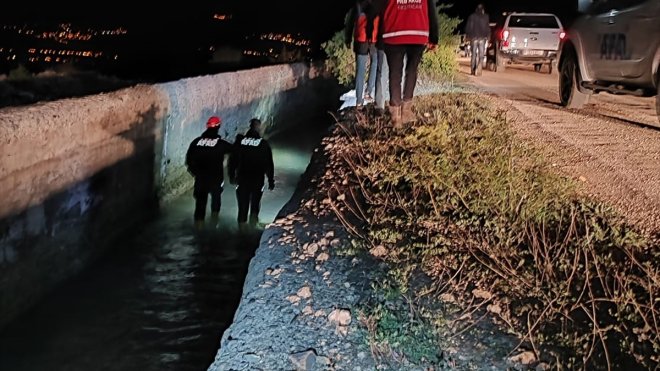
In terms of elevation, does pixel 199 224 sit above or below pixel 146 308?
above

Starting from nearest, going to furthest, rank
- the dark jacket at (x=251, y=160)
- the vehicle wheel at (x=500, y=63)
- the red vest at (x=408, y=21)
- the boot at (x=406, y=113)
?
the red vest at (x=408, y=21)
the boot at (x=406, y=113)
the dark jacket at (x=251, y=160)
the vehicle wheel at (x=500, y=63)

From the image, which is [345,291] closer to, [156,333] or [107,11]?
[156,333]

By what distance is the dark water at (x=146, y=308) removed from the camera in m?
6.75

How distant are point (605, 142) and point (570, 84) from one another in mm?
2519

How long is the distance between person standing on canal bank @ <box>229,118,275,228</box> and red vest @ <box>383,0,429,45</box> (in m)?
2.71

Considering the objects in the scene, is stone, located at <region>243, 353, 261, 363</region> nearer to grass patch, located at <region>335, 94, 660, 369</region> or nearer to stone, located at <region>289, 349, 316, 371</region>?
stone, located at <region>289, 349, 316, 371</region>

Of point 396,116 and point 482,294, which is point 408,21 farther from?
point 482,294

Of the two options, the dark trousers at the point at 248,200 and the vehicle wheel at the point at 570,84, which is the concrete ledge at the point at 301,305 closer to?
the dark trousers at the point at 248,200

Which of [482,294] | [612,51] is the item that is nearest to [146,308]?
[482,294]

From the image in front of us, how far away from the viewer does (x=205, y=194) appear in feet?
33.7

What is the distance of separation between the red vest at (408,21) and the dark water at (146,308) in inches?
129

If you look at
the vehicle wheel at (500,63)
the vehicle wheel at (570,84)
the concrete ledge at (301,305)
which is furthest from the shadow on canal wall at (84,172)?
the vehicle wheel at (500,63)

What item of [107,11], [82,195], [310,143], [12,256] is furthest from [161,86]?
[107,11]

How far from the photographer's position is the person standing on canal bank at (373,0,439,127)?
7543mm
